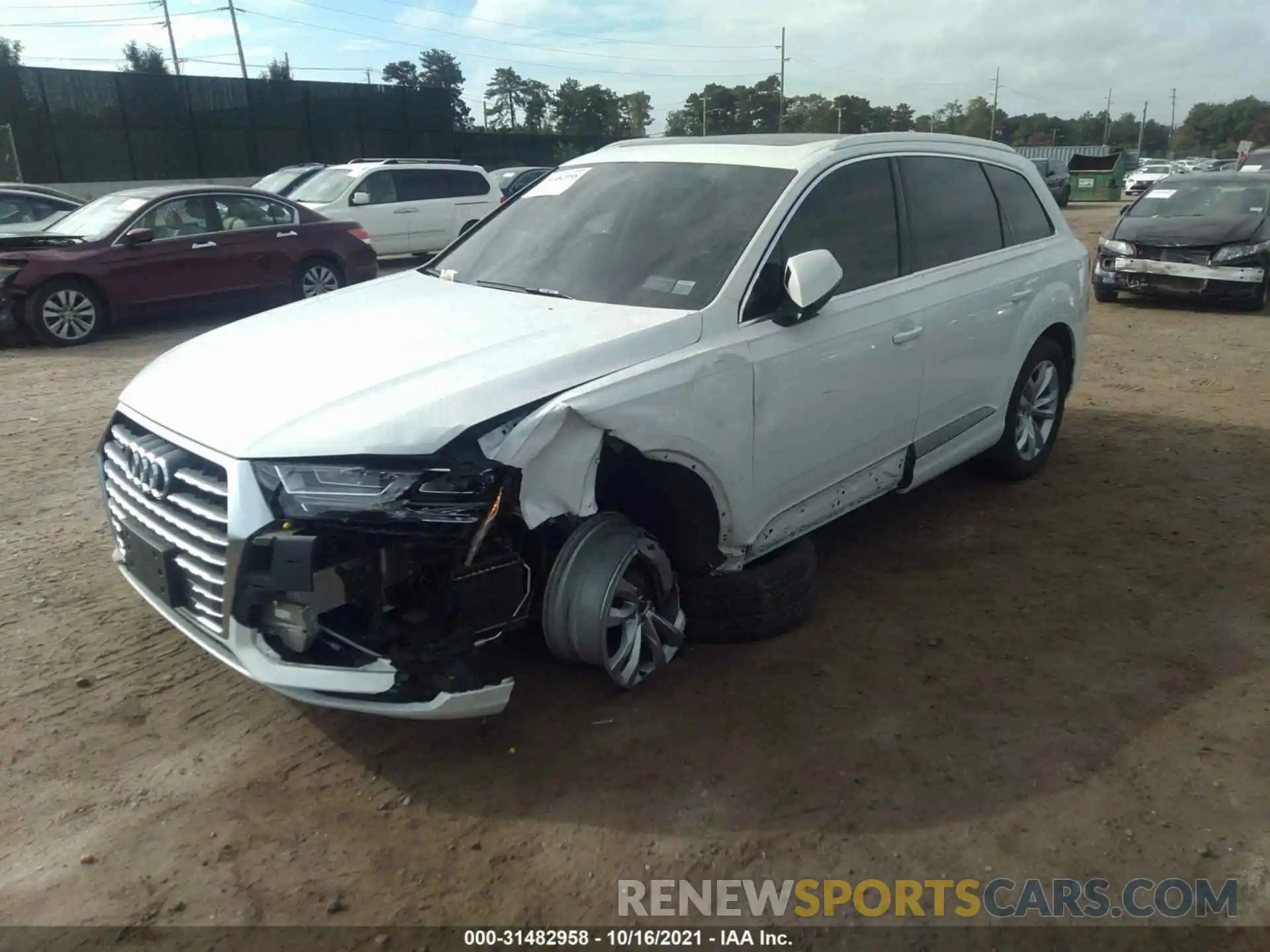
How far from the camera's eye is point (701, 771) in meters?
3.14

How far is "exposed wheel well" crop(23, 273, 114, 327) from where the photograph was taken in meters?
9.84

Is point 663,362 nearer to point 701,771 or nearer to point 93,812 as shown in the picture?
point 701,771

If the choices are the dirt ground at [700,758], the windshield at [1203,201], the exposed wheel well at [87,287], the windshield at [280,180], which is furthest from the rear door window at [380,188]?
the dirt ground at [700,758]

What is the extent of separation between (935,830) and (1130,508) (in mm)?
3244

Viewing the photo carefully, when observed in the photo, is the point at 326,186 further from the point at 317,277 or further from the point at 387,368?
the point at 387,368

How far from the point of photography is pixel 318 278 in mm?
11953

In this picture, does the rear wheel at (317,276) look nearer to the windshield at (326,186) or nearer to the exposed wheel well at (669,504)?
the windshield at (326,186)

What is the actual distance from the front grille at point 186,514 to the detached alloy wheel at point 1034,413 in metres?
4.15

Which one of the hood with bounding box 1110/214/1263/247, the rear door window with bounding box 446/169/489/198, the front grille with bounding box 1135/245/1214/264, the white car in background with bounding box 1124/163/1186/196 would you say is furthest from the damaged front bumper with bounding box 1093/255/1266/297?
the white car in background with bounding box 1124/163/1186/196

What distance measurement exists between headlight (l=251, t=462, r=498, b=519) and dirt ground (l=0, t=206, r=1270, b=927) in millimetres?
957

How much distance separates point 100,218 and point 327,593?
32.3ft

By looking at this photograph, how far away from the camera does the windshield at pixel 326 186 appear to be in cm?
1505

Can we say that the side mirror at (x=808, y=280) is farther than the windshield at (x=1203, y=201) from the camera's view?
No

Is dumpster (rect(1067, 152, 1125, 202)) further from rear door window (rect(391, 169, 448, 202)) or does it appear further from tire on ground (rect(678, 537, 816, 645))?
tire on ground (rect(678, 537, 816, 645))
